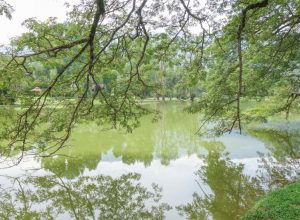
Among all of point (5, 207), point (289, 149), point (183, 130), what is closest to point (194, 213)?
point (5, 207)

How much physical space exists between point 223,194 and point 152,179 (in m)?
2.37

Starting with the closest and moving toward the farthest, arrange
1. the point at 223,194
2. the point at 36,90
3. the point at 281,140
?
1. the point at 36,90
2. the point at 223,194
3. the point at 281,140

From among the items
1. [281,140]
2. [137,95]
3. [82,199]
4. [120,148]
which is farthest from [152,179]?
[281,140]

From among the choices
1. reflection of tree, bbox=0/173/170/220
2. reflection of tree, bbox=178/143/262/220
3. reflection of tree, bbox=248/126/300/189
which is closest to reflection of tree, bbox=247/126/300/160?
reflection of tree, bbox=248/126/300/189

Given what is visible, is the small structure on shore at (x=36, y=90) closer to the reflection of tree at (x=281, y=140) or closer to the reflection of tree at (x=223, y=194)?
the reflection of tree at (x=223, y=194)

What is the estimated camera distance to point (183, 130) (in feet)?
67.4

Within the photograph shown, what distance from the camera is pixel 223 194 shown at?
26.2ft

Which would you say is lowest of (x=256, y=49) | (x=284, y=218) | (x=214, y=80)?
(x=284, y=218)

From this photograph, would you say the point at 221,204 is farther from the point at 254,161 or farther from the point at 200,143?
the point at 200,143

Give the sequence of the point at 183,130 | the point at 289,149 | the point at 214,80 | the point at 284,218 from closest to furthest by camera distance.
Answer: the point at 284,218 < the point at 214,80 < the point at 289,149 < the point at 183,130

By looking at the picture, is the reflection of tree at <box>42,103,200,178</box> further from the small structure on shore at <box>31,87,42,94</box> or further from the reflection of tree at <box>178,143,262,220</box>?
the small structure on shore at <box>31,87,42,94</box>

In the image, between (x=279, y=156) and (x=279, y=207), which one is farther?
(x=279, y=156)

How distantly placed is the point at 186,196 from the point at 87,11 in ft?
16.4

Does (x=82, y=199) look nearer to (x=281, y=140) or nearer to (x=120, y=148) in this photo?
(x=120, y=148)
